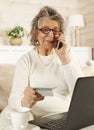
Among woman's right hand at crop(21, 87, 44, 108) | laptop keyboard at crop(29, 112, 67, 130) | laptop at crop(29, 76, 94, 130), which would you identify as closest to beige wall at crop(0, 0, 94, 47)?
woman's right hand at crop(21, 87, 44, 108)

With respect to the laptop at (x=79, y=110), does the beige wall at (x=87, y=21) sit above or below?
above

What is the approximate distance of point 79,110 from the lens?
999mm

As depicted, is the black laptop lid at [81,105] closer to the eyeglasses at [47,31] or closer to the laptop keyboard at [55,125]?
the laptop keyboard at [55,125]

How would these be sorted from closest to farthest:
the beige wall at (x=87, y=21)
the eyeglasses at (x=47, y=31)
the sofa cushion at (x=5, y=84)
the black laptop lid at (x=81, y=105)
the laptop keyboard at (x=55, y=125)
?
the black laptop lid at (x=81, y=105)
the laptop keyboard at (x=55, y=125)
the eyeglasses at (x=47, y=31)
the sofa cushion at (x=5, y=84)
the beige wall at (x=87, y=21)

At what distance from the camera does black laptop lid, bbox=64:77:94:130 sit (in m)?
0.96

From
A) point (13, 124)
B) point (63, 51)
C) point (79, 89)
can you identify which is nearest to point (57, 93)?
point (63, 51)

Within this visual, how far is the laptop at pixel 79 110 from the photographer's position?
96cm

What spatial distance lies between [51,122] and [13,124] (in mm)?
169

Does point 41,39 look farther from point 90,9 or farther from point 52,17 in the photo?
point 90,9

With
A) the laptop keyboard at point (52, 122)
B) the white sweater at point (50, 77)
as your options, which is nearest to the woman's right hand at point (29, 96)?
the laptop keyboard at point (52, 122)

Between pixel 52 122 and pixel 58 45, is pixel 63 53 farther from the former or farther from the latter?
pixel 52 122

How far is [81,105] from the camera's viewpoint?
100cm

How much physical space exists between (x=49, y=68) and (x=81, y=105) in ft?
2.23

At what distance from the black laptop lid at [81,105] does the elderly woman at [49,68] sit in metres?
0.51
